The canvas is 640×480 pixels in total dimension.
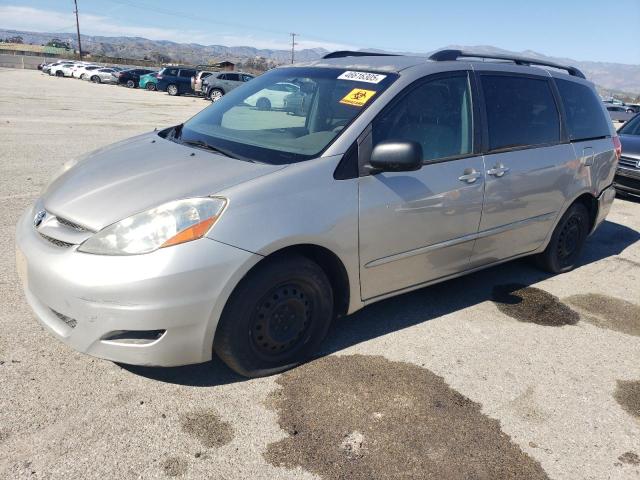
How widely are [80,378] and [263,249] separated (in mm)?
1243

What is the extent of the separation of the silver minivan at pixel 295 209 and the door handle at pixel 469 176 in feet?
0.03

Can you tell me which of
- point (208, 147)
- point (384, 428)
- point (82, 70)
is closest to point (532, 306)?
point (384, 428)

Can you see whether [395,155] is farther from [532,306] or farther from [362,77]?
[532,306]

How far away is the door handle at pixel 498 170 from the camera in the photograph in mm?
3773

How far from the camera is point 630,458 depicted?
257cm

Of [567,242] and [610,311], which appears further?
[567,242]

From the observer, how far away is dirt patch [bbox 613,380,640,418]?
2.98m

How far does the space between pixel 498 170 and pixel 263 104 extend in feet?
5.94

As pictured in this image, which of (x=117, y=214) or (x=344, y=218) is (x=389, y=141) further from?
(x=117, y=214)

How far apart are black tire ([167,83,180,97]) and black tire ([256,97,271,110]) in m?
32.3

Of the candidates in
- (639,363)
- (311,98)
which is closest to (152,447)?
(311,98)

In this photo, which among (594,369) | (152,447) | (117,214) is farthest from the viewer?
(594,369)

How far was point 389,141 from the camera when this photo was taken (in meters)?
3.11

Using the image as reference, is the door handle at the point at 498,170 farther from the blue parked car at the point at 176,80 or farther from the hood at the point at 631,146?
the blue parked car at the point at 176,80
